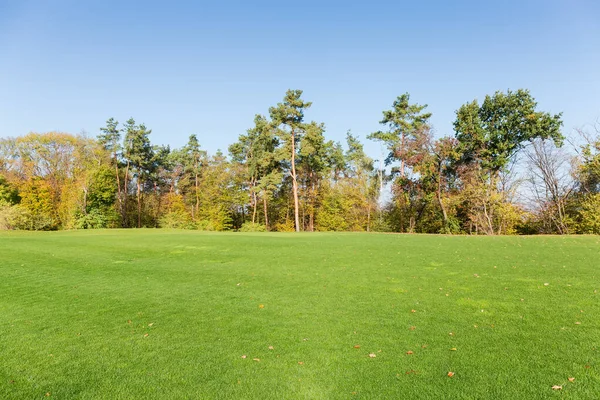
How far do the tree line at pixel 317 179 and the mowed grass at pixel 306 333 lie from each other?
27374mm

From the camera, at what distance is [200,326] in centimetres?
591

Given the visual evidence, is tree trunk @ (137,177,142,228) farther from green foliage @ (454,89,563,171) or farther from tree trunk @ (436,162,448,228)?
green foliage @ (454,89,563,171)

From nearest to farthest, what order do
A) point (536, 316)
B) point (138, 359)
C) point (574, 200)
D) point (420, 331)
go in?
point (138, 359) < point (420, 331) < point (536, 316) < point (574, 200)

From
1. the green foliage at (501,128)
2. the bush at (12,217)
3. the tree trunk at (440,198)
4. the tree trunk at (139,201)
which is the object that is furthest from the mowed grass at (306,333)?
the tree trunk at (139,201)

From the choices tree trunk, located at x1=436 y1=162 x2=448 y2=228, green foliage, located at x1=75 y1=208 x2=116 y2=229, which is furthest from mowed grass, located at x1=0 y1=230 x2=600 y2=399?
green foliage, located at x1=75 y1=208 x2=116 y2=229

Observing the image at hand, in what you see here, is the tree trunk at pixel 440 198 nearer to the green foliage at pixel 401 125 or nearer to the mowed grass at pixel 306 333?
the green foliage at pixel 401 125

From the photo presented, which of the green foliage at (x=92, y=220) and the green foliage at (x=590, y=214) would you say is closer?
the green foliage at (x=590, y=214)

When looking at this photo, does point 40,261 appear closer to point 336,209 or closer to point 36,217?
point 36,217

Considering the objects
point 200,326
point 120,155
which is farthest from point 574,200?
point 120,155

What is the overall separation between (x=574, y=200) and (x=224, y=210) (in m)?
42.3

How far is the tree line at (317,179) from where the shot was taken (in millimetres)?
34188

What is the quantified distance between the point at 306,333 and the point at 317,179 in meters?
46.4

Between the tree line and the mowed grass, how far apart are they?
27.4 metres

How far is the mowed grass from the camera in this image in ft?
12.6
